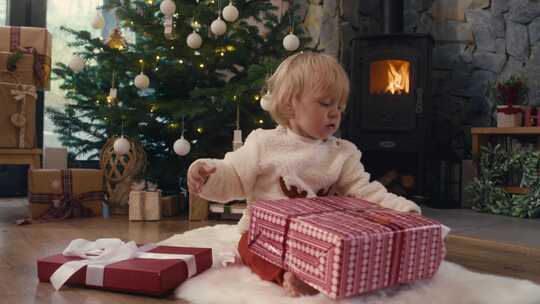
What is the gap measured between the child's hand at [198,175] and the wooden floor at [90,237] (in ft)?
1.01

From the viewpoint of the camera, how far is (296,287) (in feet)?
3.88

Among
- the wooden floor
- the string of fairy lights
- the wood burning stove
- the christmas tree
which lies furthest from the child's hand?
the wood burning stove

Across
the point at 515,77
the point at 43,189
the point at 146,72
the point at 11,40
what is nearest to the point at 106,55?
the point at 146,72

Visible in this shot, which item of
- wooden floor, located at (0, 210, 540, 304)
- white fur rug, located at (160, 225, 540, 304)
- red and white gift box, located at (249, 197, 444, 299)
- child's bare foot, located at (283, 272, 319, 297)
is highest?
red and white gift box, located at (249, 197, 444, 299)

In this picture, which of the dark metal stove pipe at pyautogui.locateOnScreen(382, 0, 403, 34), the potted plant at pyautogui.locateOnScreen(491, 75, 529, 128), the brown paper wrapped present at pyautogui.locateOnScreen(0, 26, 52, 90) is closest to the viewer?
the brown paper wrapped present at pyautogui.locateOnScreen(0, 26, 52, 90)

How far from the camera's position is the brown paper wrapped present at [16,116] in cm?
246

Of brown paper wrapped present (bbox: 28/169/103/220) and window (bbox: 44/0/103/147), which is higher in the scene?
window (bbox: 44/0/103/147)

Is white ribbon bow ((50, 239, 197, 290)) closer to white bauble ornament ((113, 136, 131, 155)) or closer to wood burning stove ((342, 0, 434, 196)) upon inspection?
white bauble ornament ((113, 136, 131, 155))

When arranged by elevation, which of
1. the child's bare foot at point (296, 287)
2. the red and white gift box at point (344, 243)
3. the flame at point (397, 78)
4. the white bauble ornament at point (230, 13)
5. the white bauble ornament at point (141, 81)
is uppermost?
the white bauble ornament at point (230, 13)

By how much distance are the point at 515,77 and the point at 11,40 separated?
2755mm

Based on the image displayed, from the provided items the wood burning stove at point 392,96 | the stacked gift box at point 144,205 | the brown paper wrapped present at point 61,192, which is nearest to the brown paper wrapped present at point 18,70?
the brown paper wrapped present at point 61,192

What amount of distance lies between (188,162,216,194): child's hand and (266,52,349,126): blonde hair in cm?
25

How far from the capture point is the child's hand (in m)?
1.39

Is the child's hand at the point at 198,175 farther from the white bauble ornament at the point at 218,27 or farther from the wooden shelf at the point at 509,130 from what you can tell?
the wooden shelf at the point at 509,130
